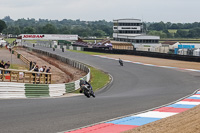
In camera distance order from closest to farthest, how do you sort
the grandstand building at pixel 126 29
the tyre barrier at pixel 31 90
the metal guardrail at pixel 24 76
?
the tyre barrier at pixel 31 90 → the metal guardrail at pixel 24 76 → the grandstand building at pixel 126 29

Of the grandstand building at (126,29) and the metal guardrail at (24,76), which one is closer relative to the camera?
the metal guardrail at (24,76)

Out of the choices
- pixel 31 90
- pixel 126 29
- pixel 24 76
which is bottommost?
pixel 31 90

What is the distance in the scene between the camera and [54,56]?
62031mm

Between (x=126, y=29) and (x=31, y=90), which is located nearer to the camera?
(x=31, y=90)

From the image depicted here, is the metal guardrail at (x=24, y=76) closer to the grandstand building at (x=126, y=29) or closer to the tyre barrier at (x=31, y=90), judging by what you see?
the tyre barrier at (x=31, y=90)

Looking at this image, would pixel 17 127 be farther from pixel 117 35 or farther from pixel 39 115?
pixel 117 35

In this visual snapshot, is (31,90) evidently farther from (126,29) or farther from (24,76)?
(126,29)

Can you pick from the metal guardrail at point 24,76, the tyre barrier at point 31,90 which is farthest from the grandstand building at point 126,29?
the tyre barrier at point 31,90

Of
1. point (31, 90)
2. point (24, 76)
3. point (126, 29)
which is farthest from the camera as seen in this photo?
point (126, 29)

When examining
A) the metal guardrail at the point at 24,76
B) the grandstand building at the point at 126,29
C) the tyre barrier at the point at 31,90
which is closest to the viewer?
the tyre barrier at the point at 31,90

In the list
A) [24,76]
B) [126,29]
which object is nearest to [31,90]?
[24,76]

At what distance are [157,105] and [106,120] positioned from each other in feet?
13.6

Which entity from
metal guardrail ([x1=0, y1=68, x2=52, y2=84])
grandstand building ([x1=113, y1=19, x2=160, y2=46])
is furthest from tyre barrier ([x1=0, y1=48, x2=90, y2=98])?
grandstand building ([x1=113, y1=19, x2=160, y2=46])

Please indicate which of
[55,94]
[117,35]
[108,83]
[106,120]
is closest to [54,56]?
[108,83]
